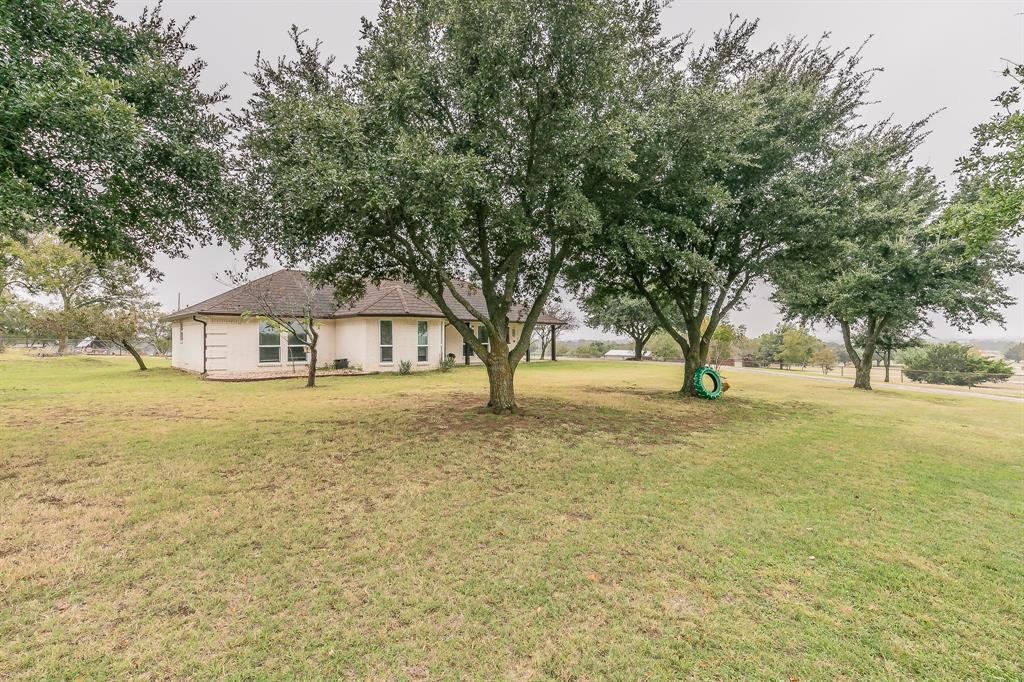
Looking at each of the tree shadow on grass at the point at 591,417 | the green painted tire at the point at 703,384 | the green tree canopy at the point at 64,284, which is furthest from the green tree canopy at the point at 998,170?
the green tree canopy at the point at 64,284

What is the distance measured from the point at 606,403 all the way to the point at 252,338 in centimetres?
1590

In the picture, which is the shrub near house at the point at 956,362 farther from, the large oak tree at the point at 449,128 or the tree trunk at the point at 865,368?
the large oak tree at the point at 449,128

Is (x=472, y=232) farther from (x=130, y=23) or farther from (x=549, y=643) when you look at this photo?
(x=549, y=643)

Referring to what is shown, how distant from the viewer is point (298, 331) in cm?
1972

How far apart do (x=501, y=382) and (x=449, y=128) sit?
18.2 feet

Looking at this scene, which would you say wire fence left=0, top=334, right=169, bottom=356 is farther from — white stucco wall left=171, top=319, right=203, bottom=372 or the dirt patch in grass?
the dirt patch in grass

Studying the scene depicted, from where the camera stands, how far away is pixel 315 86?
867cm

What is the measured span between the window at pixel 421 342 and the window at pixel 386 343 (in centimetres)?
133

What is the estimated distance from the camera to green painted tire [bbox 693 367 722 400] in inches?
523

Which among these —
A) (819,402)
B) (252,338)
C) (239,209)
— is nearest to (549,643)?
(239,209)

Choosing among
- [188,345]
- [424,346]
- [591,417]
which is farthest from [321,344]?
[591,417]

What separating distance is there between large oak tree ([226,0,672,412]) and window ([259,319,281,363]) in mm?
11272

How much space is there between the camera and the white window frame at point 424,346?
2061 centimetres

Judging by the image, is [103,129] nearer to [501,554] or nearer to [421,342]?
[501,554]
